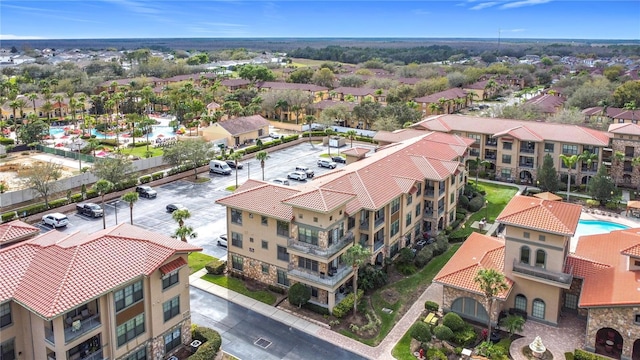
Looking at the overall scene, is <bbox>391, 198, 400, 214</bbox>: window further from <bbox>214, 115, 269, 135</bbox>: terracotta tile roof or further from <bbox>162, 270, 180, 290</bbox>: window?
<bbox>214, 115, 269, 135</bbox>: terracotta tile roof

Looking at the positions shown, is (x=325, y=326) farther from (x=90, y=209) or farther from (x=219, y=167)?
(x=219, y=167)

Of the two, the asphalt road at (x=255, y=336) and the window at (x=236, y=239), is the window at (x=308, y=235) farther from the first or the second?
the window at (x=236, y=239)

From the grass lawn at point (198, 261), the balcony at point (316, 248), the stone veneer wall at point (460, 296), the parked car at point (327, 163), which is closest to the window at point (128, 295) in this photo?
the balcony at point (316, 248)

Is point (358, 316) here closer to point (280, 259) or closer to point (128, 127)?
point (280, 259)

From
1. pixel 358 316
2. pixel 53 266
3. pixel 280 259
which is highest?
pixel 53 266

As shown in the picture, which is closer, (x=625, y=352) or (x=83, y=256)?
(x=83, y=256)

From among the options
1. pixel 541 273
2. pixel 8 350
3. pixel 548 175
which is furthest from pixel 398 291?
pixel 548 175

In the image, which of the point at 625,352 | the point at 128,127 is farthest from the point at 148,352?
the point at 128,127
